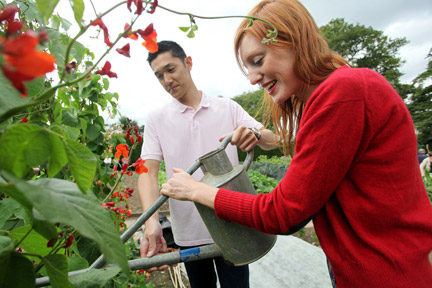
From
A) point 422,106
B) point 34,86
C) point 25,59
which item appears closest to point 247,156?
point 34,86

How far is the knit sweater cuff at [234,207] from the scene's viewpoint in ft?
3.66

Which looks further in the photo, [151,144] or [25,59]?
[151,144]

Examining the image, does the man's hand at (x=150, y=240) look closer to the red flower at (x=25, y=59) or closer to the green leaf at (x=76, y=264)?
the green leaf at (x=76, y=264)

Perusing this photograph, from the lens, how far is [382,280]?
99 cm

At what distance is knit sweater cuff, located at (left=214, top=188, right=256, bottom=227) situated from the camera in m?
1.12

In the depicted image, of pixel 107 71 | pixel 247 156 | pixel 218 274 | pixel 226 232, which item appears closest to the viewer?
pixel 107 71

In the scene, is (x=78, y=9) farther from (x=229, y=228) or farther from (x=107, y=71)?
(x=229, y=228)

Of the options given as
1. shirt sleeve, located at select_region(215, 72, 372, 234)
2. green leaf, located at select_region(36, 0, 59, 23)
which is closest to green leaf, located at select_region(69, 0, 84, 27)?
green leaf, located at select_region(36, 0, 59, 23)

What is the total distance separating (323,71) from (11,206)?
1.25 meters

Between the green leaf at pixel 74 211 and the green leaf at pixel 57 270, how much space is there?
0.41 feet

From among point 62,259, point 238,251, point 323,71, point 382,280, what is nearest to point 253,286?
point 238,251

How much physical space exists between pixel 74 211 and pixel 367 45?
128 feet

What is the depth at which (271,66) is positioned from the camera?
1.24 meters

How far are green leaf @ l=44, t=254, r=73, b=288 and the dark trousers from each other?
191 cm
